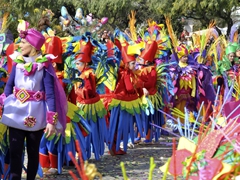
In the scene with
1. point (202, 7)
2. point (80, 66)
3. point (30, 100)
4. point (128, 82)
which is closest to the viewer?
point (30, 100)

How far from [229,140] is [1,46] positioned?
3052 millimetres

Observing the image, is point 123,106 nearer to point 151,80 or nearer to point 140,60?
point 151,80

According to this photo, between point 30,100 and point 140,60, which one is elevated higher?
point 140,60

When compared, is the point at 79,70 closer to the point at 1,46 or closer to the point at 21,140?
the point at 1,46

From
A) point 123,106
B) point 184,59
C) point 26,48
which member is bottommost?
point 123,106

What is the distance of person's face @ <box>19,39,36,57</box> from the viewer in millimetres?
3584

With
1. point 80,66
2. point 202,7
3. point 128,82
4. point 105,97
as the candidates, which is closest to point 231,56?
point 128,82

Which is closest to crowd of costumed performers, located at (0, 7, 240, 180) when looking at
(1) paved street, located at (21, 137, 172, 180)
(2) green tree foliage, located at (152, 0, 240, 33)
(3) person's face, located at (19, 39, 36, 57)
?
(3) person's face, located at (19, 39, 36, 57)

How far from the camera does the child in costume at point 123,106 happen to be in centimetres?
566

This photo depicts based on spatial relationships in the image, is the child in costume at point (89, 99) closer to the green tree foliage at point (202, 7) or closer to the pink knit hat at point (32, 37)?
the pink knit hat at point (32, 37)

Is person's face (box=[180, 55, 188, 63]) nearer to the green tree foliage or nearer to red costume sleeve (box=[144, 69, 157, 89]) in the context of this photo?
red costume sleeve (box=[144, 69, 157, 89])

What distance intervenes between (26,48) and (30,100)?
1.25 ft

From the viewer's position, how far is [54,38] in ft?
15.1

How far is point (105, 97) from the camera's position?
5812 mm
